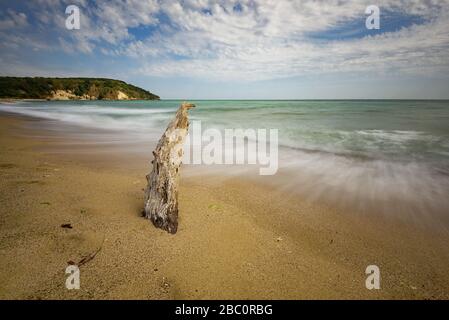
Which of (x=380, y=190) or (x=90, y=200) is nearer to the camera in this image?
(x=90, y=200)

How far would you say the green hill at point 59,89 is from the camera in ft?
207

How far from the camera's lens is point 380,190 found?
497cm

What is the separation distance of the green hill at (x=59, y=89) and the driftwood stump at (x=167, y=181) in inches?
2946

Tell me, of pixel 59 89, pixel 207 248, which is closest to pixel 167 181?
pixel 207 248

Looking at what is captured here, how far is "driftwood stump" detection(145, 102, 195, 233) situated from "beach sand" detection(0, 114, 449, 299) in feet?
0.53

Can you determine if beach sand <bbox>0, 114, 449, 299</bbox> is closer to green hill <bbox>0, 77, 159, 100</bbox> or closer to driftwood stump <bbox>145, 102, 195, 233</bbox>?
driftwood stump <bbox>145, 102, 195, 233</bbox>

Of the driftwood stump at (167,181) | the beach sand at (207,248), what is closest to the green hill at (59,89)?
the beach sand at (207,248)

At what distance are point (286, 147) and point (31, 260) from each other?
7925mm

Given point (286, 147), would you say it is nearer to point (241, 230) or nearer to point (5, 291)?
point (241, 230)

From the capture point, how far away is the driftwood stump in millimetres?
3184

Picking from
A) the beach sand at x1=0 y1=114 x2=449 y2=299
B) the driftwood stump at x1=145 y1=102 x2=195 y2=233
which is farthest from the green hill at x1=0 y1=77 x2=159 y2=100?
the driftwood stump at x1=145 y1=102 x2=195 y2=233
